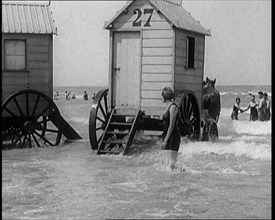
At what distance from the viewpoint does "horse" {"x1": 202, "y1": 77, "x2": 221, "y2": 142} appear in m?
16.5

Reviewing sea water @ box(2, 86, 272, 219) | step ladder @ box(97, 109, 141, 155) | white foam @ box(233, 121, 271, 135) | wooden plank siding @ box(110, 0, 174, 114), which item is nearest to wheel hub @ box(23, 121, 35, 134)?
sea water @ box(2, 86, 272, 219)

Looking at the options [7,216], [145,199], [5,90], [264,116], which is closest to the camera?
[7,216]

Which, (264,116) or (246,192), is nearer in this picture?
(246,192)

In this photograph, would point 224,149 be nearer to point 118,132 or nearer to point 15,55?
point 118,132

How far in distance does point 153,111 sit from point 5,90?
4.30m

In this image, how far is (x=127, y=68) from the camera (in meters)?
14.4

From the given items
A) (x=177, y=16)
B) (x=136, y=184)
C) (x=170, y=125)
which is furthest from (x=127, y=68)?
(x=136, y=184)

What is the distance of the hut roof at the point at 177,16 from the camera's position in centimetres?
1405

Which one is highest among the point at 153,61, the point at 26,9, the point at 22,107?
the point at 26,9

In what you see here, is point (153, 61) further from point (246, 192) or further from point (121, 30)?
point (246, 192)

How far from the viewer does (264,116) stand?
2577 cm

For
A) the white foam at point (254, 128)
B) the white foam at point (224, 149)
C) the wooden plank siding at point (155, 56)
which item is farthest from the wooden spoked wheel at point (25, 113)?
the white foam at point (254, 128)

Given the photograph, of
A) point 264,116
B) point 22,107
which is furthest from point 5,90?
point 264,116

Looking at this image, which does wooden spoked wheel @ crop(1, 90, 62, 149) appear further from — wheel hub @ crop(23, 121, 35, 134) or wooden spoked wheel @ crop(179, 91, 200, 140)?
wooden spoked wheel @ crop(179, 91, 200, 140)
